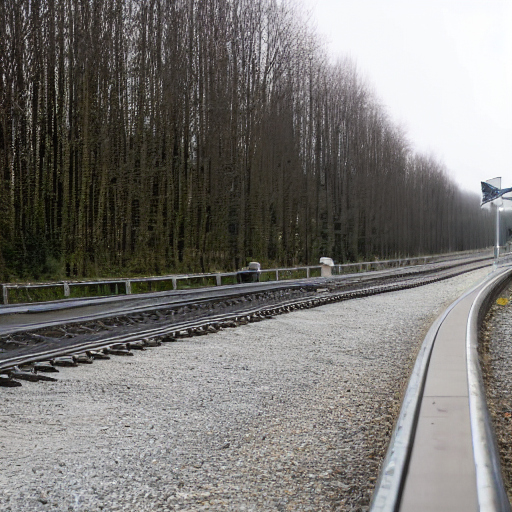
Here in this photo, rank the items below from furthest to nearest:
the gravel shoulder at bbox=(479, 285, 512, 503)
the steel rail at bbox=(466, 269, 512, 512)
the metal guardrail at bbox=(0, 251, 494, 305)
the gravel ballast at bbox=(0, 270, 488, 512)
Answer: the metal guardrail at bbox=(0, 251, 494, 305) < the gravel shoulder at bbox=(479, 285, 512, 503) < the gravel ballast at bbox=(0, 270, 488, 512) < the steel rail at bbox=(466, 269, 512, 512)

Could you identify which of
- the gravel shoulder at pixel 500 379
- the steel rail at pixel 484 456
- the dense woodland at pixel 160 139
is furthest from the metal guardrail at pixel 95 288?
the steel rail at pixel 484 456

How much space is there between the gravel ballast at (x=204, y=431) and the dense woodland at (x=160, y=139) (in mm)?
12667

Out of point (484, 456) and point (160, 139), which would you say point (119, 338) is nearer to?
point (484, 456)

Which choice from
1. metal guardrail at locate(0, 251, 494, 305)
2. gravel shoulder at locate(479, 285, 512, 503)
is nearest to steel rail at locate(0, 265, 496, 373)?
gravel shoulder at locate(479, 285, 512, 503)

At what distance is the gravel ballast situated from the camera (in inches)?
115

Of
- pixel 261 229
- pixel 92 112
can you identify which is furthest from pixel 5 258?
pixel 261 229

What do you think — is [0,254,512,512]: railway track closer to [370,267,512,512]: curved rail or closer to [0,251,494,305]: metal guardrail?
[370,267,512,512]: curved rail

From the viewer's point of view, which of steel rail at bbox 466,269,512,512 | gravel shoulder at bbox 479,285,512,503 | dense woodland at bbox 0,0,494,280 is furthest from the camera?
dense woodland at bbox 0,0,494,280

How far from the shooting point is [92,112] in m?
21.8

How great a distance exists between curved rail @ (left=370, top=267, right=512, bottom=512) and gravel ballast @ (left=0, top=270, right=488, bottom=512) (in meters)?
0.30

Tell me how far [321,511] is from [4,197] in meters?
17.0

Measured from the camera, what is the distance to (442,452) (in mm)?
2750

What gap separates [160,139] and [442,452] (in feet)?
76.4

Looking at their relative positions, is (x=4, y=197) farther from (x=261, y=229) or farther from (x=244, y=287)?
(x=261, y=229)
